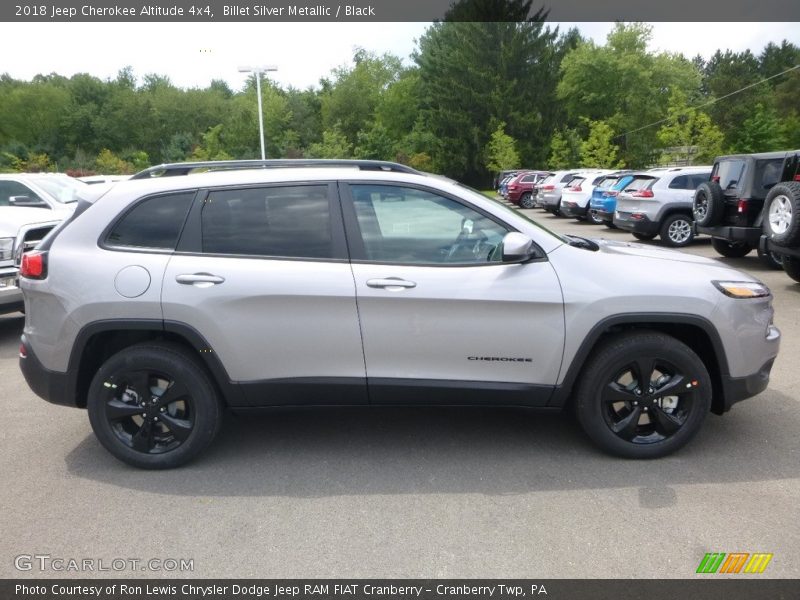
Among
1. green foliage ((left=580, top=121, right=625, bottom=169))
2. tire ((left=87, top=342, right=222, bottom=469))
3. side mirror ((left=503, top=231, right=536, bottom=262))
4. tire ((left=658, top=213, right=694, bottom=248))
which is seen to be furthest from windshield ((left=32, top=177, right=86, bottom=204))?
green foliage ((left=580, top=121, right=625, bottom=169))

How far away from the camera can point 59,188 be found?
36.1ft

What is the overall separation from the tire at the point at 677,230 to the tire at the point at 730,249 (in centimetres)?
188

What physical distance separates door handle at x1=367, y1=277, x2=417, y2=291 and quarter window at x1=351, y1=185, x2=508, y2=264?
15cm

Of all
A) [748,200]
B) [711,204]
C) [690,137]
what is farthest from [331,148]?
[748,200]

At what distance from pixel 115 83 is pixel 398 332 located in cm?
8985

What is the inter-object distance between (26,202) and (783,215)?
34.1 ft

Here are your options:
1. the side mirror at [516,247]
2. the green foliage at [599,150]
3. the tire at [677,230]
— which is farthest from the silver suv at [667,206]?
the green foliage at [599,150]

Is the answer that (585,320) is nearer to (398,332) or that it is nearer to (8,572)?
(398,332)

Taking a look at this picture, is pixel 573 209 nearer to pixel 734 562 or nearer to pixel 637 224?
pixel 637 224

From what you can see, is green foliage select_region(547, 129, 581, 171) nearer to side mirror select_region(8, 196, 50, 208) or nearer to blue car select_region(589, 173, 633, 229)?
blue car select_region(589, 173, 633, 229)

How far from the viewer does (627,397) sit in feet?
12.8

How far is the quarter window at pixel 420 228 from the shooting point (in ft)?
12.9

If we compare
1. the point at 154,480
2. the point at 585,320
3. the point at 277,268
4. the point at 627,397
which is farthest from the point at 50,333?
the point at 627,397

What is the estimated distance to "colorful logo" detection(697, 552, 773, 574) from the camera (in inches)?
115
